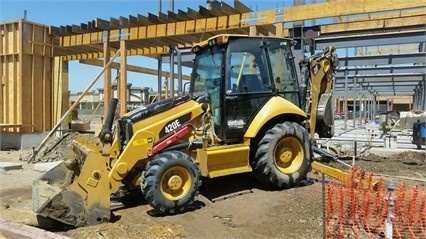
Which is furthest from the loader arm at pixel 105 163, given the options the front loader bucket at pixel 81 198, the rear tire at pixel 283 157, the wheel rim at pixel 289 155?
the wheel rim at pixel 289 155

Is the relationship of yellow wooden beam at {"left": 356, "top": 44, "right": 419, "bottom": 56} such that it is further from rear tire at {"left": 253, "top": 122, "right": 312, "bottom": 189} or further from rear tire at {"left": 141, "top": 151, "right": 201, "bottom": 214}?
rear tire at {"left": 141, "top": 151, "right": 201, "bottom": 214}

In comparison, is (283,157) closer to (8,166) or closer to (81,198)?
(81,198)

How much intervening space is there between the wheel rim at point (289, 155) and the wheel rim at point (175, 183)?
1849mm

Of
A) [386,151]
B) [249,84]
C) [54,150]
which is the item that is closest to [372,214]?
[249,84]

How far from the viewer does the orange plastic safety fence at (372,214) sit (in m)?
4.66

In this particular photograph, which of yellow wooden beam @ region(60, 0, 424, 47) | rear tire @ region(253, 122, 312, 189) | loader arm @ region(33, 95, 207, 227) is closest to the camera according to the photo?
loader arm @ region(33, 95, 207, 227)

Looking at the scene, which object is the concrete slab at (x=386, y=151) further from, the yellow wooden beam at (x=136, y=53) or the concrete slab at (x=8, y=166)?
the concrete slab at (x=8, y=166)

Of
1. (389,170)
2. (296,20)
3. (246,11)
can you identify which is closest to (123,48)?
(246,11)

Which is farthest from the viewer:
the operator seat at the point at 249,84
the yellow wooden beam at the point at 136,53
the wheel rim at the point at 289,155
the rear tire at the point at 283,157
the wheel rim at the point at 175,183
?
the yellow wooden beam at the point at 136,53

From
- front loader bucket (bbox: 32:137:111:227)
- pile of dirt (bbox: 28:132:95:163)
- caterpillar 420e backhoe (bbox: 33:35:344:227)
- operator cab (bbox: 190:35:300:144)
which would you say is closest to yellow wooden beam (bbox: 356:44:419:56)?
caterpillar 420e backhoe (bbox: 33:35:344:227)

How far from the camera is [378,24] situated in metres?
10.6

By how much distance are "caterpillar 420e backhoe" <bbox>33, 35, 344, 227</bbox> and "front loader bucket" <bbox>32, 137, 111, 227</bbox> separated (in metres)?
0.01

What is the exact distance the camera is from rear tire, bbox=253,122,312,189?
642cm

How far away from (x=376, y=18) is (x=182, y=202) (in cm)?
854
